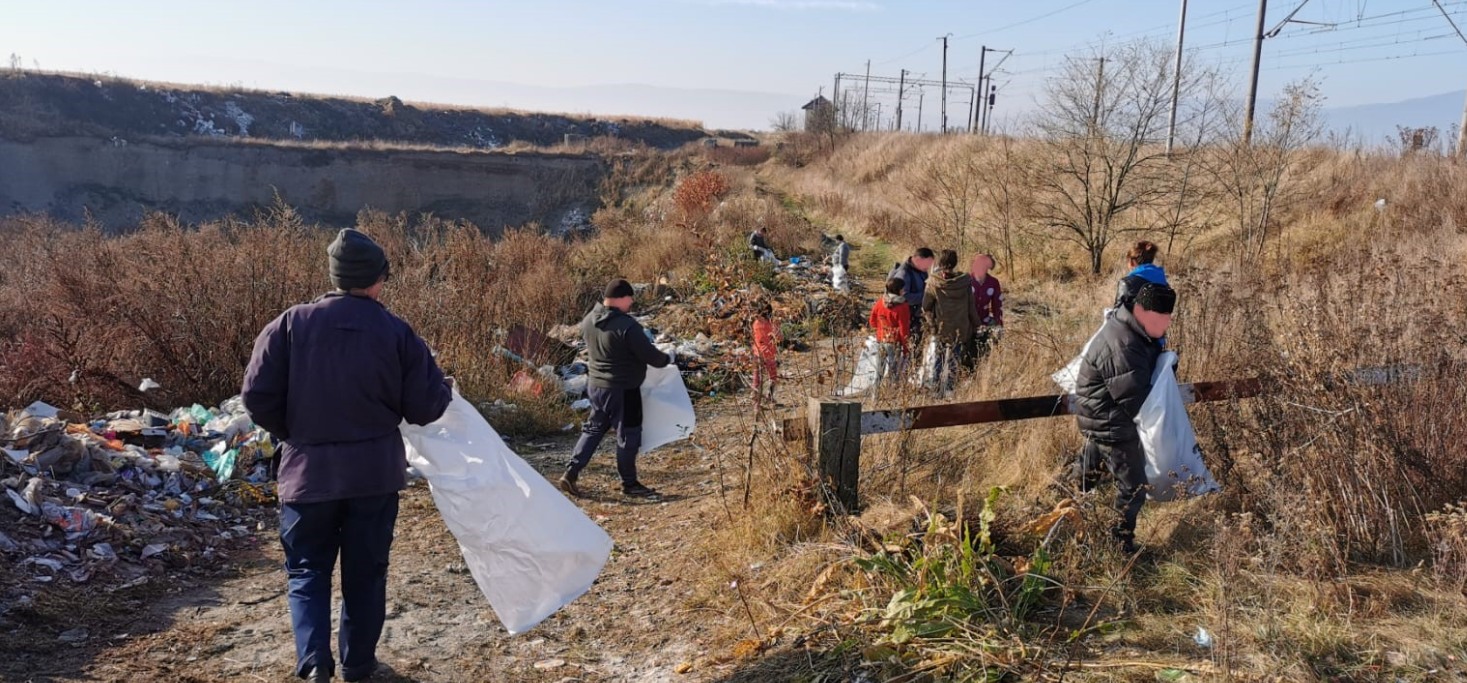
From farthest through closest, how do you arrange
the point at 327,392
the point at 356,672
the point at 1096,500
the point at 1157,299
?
the point at 1096,500 < the point at 1157,299 < the point at 356,672 < the point at 327,392

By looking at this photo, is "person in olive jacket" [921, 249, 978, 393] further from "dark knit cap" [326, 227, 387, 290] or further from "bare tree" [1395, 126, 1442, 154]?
"bare tree" [1395, 126, 1442, 154]

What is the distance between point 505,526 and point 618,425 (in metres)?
2.43

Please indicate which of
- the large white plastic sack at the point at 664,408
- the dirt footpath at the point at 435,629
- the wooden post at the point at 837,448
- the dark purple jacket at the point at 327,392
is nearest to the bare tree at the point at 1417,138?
the large white plastic sack at the point at 664,408

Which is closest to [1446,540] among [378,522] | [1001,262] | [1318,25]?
[378,522]

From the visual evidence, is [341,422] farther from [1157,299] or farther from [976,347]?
[976,347]

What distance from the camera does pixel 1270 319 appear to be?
669cm

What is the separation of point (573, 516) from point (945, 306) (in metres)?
4.51

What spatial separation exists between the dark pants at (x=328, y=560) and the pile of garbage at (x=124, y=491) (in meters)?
1.86

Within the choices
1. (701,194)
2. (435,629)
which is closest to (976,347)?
(435,629)

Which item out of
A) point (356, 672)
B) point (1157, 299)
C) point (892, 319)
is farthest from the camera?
point (892, 319)

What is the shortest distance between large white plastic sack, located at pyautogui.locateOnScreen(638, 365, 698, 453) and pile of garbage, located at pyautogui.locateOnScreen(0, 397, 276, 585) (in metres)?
2.42

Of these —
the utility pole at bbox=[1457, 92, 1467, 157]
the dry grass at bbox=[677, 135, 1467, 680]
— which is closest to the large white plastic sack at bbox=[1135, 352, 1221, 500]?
the dry grass at bbox=[677, 135, 1467, 680]

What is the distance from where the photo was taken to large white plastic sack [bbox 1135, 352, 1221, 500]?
12.7 ft

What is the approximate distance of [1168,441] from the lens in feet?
12.7
